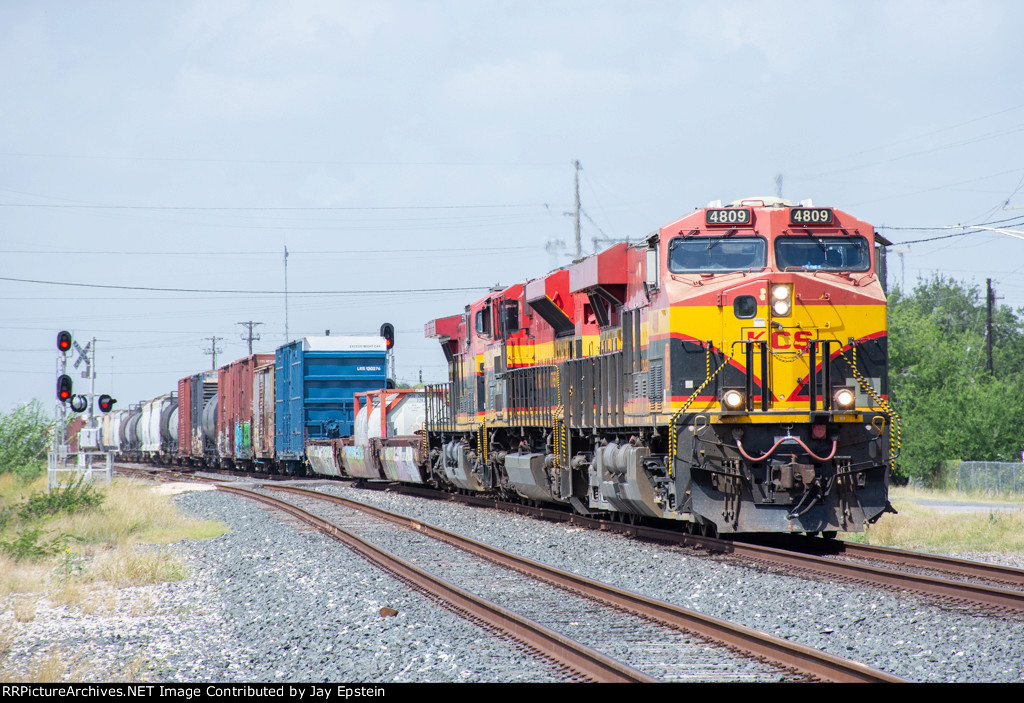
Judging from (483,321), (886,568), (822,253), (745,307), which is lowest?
(886,568)

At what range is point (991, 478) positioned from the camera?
105 feet

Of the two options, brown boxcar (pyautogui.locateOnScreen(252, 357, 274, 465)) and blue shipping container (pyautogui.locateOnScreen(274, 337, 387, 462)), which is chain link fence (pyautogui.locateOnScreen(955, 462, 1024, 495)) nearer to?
blue shipping container (pyautogui.locateOnScreen(274, 337, 387, 462))

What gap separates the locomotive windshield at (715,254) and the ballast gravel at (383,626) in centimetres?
348

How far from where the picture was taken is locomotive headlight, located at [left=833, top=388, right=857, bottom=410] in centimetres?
1295

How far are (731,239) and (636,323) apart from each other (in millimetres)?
1853

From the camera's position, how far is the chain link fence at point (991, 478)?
1221 inches

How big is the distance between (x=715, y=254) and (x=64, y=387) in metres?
14.0

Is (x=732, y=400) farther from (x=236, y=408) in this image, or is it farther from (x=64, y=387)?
(x=236, y=408)

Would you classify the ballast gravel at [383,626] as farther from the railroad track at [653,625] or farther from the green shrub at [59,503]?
the green shrub at [59,503]

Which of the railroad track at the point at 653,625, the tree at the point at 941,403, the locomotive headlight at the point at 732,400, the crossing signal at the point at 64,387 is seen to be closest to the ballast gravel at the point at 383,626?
the railroad track at the point at 653,625

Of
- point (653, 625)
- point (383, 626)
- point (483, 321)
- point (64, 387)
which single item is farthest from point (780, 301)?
point (64, 387)

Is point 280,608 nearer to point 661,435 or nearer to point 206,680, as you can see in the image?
point 206,680

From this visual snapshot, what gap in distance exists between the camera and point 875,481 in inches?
510
